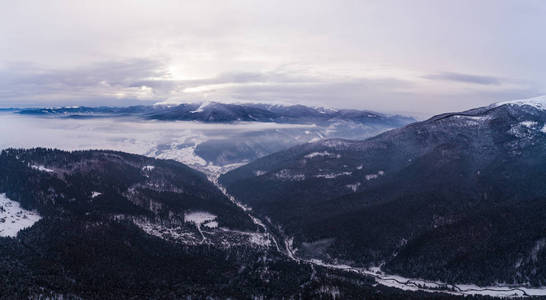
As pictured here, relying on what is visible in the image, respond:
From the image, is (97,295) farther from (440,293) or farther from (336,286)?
(440,293)

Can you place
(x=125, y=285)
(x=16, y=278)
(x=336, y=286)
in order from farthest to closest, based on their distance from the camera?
(x=336, y=286) → (x=125, y=285) → (x=16, y=278)

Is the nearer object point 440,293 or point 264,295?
point 264,295

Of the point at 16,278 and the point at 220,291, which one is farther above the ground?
the point at 16,278

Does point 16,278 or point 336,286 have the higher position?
point 16,278

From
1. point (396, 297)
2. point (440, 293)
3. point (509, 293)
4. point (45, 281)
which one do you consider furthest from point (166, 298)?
point (509, 293)

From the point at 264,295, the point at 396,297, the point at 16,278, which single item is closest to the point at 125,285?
the point at 16,278

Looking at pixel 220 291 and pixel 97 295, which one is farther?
pixel 220 291

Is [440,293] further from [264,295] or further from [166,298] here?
[166,298]

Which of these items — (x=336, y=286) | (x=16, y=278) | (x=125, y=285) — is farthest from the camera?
(x=336, y=286)
